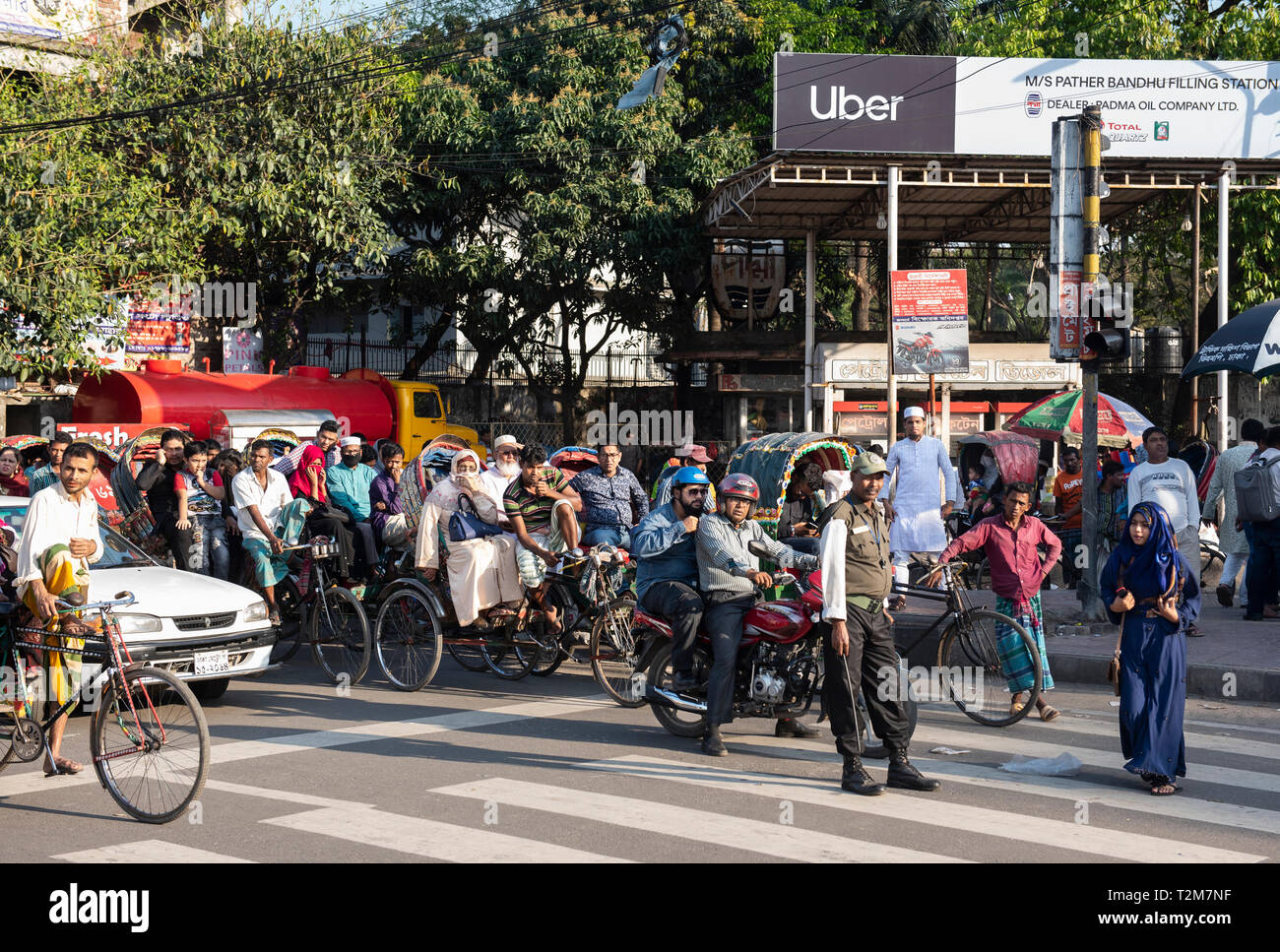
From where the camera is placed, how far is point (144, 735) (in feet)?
19.8

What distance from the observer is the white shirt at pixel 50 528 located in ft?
21.8

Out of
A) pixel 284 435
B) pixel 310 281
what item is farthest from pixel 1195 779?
pixel 310 281

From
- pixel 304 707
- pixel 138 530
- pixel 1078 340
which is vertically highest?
pixel 1078 340

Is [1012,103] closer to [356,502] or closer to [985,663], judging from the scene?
[356,502]

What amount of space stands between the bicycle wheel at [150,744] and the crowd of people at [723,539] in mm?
875

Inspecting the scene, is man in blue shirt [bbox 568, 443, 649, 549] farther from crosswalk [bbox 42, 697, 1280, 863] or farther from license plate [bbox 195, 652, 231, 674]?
license plate [bbox 195, 652, 231, 674]

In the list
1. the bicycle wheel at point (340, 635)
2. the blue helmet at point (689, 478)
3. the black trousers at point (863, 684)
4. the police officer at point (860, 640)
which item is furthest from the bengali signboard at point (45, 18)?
the black trousers at point (863, 684)

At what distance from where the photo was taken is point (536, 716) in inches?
342

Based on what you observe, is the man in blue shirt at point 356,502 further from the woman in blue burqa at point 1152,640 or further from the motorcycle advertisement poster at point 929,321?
the motorcycle advertisement poster at point 929,321

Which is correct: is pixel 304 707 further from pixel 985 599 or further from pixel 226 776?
pixel 985 599

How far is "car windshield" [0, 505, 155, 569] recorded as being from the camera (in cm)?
898

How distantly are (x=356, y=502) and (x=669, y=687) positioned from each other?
4.40 metres

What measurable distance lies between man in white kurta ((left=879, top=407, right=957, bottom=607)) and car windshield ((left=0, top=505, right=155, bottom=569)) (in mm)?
6484
